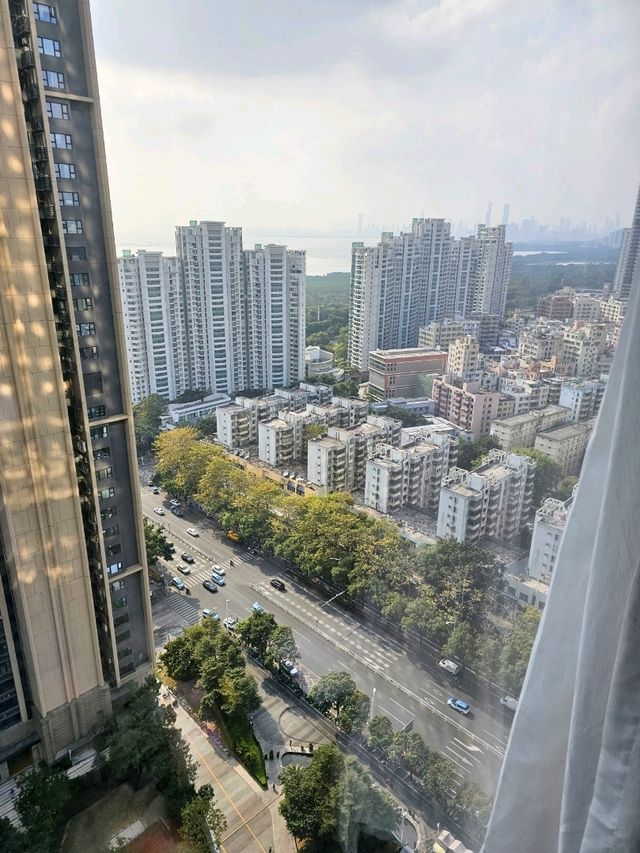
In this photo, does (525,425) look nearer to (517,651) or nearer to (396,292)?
(517,651)

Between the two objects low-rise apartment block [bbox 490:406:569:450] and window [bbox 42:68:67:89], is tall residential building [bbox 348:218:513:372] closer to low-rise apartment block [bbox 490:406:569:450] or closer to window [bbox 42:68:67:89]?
low-rise apartment block [bbox 490:406:569:450]

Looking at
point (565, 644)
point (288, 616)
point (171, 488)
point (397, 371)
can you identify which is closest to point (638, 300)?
point (565, 644)

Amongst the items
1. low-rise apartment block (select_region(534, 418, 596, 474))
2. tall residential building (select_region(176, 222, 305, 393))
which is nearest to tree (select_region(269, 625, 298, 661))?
low-rise apartment block (select_region(534, 418, 596, 474))

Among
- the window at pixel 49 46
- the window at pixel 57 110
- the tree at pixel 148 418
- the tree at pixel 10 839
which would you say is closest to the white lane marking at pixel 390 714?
the tree at pixel 10 839

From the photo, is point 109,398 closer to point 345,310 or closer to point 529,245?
point 529,245

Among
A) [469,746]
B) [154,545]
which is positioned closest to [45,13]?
[469,746]

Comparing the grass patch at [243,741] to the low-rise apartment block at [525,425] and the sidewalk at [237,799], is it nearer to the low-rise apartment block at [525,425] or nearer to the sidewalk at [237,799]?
the sidewalk at [237,799]
